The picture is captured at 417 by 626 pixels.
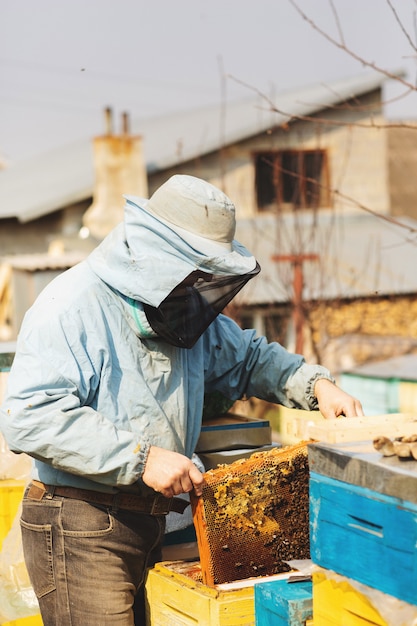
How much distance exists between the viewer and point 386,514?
1.89m

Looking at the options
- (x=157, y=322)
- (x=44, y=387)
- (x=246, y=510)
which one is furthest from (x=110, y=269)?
(x=246, y=510)

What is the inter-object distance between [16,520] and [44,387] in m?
0.99

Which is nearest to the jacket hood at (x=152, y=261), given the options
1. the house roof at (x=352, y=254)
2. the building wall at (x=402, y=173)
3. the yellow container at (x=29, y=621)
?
the yellow container at (x=29, y=621)

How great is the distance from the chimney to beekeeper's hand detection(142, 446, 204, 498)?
1044cm

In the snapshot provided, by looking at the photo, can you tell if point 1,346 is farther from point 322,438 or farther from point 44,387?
point 322,438

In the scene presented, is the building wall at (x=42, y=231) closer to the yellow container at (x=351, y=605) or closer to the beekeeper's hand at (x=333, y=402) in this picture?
the beekeeper's hand at (x=333, y=402)

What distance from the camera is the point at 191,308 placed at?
2738 millimetres

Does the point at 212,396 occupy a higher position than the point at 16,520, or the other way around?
the point at 212,396

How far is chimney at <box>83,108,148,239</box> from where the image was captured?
12742 mm

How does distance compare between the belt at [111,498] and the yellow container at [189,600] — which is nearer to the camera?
the yellow container at [189,600]

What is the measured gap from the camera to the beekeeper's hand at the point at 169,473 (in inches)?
95.5

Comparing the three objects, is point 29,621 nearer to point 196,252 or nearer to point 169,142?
point 196,252

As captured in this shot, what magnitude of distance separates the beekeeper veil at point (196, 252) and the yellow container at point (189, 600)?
0.71m

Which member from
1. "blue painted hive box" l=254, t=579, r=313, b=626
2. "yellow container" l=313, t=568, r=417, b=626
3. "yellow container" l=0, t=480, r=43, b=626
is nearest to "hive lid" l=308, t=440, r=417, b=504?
"yellow container" l=313, t=568, r=417, b=626
